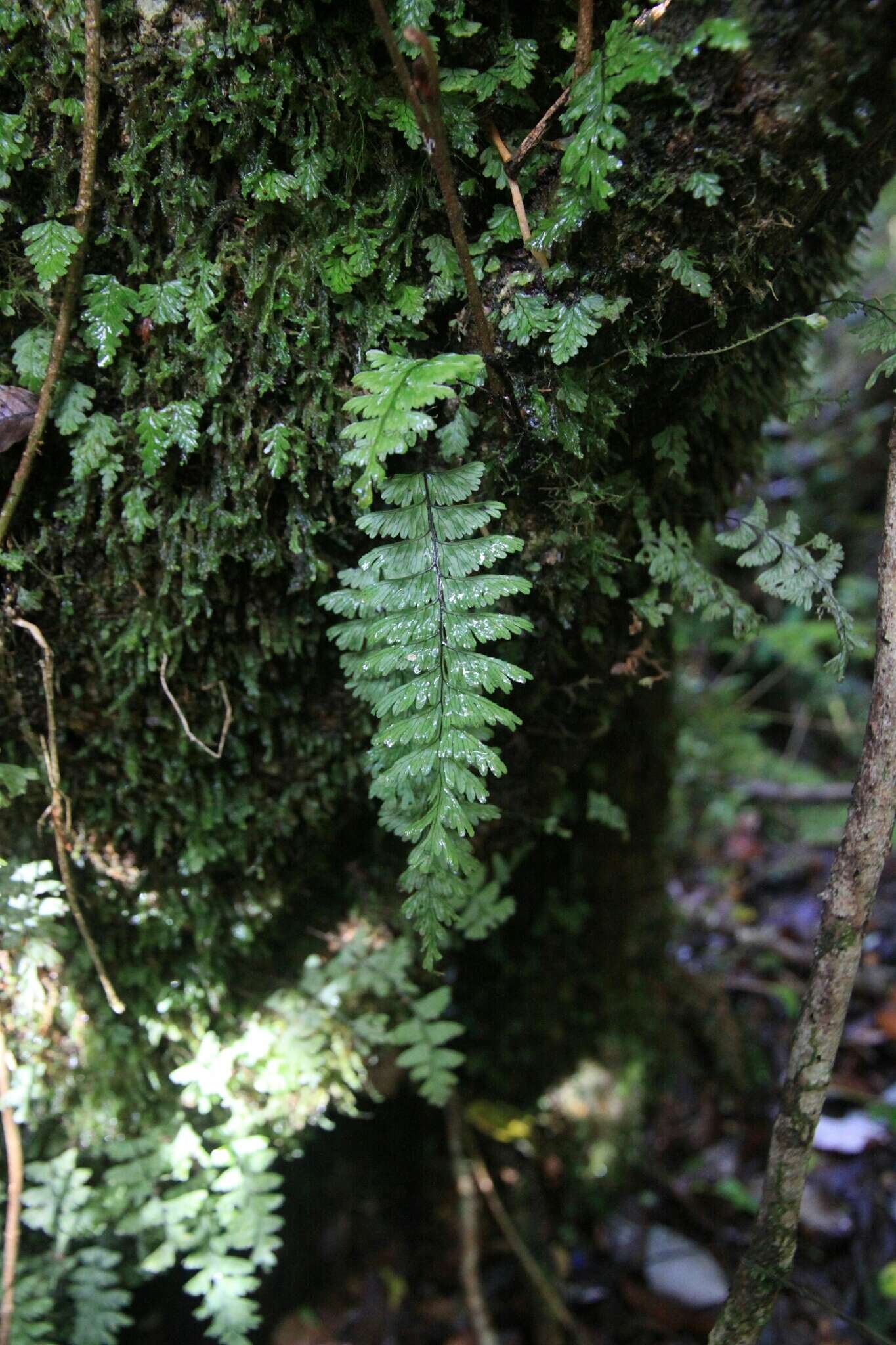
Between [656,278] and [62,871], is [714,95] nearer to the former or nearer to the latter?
[656,278]

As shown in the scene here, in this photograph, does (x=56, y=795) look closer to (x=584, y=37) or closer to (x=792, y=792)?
(x=584, y=37)

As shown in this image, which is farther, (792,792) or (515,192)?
(792,792)

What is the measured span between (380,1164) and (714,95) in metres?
3.00

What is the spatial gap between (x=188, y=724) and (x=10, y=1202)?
1.10 m

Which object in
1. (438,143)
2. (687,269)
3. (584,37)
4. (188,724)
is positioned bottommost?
(188,724)

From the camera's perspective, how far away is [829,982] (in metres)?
1.41

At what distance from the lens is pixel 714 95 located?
1.24 m

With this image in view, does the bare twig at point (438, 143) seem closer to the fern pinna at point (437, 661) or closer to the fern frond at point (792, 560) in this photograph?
the fern pinna at point (437, 661)

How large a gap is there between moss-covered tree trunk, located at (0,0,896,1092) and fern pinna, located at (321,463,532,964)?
0.52 feet

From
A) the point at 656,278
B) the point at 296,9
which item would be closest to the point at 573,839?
the point at 656,278

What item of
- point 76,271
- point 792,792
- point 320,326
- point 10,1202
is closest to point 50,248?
point 76,271

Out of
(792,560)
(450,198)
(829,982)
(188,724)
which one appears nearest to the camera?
(450,198)

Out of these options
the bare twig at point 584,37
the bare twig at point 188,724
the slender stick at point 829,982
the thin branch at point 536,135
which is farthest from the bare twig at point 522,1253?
the bare twig at point 584,37

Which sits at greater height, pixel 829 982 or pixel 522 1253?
pixel 829 982
